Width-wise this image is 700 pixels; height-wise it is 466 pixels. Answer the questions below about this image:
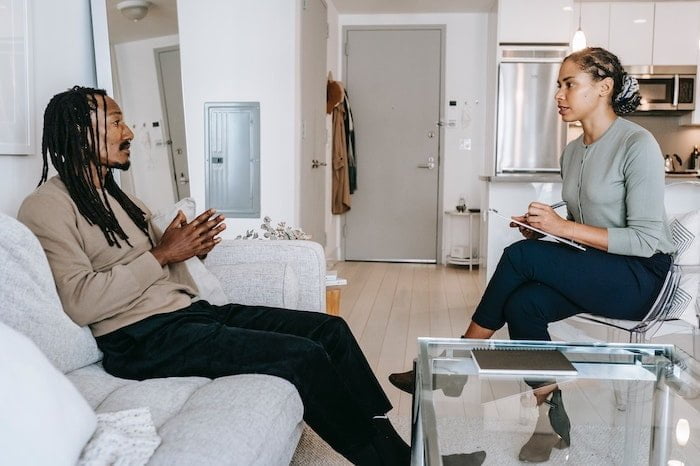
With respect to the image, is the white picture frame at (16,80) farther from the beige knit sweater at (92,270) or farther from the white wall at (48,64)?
the beige knit sweater at (92,270)

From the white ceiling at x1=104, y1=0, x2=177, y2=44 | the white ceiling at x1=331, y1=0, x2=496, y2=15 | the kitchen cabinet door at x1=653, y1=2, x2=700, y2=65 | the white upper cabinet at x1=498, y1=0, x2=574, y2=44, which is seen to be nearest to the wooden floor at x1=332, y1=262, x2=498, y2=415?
the white ceiling at x1=104, y1=0, x2=177, y2=44

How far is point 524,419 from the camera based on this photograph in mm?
1564

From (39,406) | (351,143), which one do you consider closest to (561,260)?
(39,406)

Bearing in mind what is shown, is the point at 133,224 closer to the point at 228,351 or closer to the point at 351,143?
the point at 228,351

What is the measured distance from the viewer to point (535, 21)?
19.3ft

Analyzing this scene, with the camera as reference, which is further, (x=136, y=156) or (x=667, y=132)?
(x=667, y=132)

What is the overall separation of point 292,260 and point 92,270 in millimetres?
757

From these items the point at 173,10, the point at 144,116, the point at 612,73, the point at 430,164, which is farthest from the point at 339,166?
the point at 612,73

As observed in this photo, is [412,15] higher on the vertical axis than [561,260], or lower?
higher

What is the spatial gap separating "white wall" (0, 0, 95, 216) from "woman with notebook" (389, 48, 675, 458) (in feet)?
4.36

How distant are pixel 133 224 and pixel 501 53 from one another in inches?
184

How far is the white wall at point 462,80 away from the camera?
266 inches

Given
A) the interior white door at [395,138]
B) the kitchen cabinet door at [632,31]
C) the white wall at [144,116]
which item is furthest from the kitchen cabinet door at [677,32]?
the white wall at [144,116]

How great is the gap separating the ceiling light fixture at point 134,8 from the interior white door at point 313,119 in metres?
1.89
